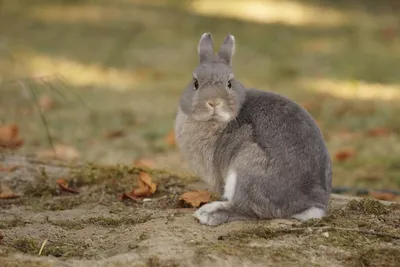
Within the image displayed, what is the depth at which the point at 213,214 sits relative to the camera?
407 centimetres

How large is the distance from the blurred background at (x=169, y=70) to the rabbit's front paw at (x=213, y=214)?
65.7 inches

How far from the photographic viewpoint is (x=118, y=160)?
6.87 metres

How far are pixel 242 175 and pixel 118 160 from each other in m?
2.95

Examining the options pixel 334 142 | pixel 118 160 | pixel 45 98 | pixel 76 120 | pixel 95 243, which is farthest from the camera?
pixel 45 98

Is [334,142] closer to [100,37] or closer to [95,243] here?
[95,243]

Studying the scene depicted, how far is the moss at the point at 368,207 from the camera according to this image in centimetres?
435

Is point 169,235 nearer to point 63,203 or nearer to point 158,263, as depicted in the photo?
point 158,263

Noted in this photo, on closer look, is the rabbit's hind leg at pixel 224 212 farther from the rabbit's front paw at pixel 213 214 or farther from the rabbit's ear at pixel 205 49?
the rabbit's ear at pixel 205 49

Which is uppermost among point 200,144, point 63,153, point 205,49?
point 205,49

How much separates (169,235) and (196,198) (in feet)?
3.04

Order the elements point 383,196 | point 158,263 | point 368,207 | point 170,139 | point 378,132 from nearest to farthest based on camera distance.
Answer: point 158,263
point 368,207
point 383,196
point 170,139
point 378,132

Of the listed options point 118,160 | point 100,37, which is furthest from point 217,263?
point 100,37

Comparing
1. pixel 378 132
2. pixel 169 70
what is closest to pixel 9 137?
pixel 378 132

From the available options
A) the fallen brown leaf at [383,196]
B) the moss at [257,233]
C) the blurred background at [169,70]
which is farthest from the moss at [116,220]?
the fallen brown leaf at [383,196]
